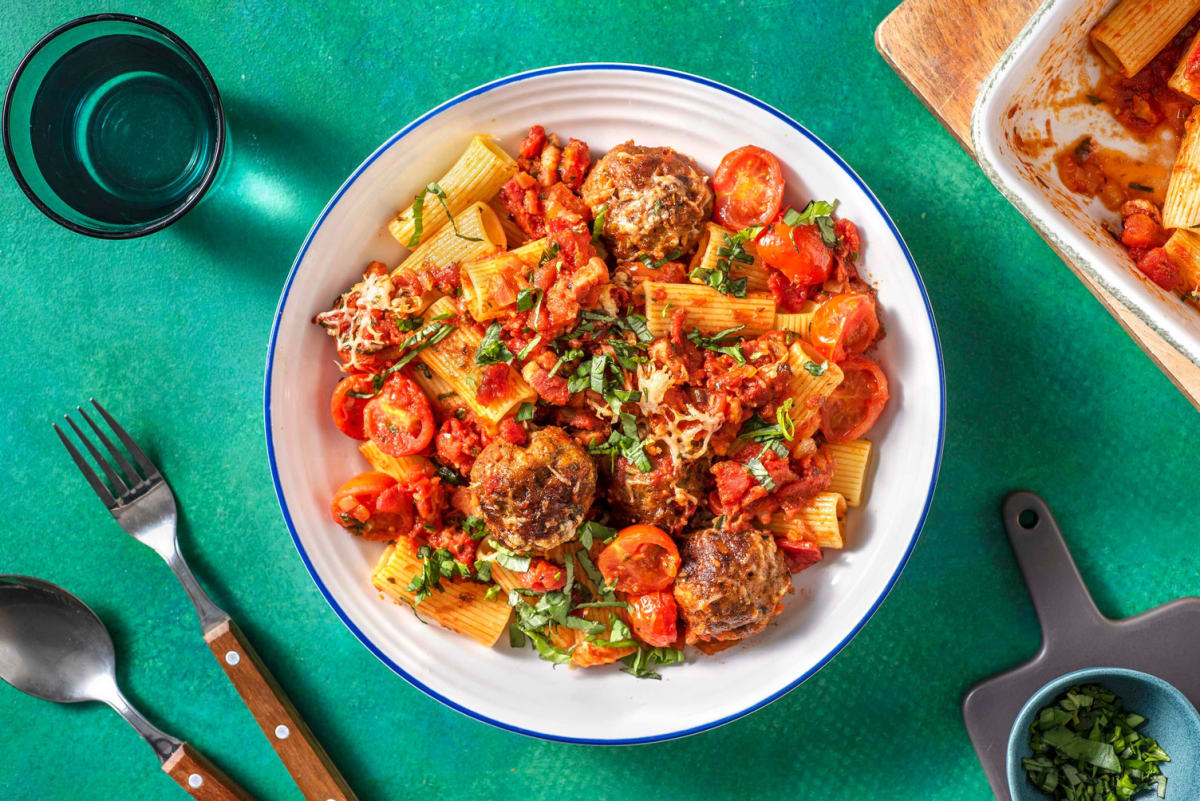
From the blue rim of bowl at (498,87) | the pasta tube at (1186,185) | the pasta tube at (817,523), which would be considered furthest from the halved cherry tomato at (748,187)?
the pasta tube at (1186,185)

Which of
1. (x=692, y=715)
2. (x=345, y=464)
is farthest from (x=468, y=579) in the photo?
(x=692, y=715)

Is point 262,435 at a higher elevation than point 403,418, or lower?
lower

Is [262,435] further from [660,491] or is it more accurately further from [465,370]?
[660,491]

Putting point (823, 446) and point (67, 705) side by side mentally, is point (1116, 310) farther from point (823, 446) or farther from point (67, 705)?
point (67, 705)

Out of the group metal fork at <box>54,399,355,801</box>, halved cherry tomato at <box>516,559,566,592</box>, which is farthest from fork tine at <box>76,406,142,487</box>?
halved cherry tomato at <box>516,559,566,592</box>

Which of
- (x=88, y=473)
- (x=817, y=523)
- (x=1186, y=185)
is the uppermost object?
(x=1186, y=185)

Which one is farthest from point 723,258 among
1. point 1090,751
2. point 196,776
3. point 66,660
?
point 66,660
